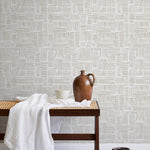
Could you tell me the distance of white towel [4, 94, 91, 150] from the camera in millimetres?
2156

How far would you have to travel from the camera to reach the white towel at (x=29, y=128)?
7.07ft

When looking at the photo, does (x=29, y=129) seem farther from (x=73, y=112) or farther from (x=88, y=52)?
(x=88, y=52)

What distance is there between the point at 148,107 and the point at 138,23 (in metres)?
0.87

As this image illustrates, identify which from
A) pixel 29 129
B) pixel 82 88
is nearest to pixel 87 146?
pixel 82 88

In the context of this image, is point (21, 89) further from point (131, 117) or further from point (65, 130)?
point (131, 117)

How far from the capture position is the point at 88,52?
2836mm

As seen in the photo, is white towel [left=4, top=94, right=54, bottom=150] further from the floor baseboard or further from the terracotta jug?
the floor baseboard

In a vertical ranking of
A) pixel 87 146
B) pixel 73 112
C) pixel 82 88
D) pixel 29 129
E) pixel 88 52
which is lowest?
pixel 87 146

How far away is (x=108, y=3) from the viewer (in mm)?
2824

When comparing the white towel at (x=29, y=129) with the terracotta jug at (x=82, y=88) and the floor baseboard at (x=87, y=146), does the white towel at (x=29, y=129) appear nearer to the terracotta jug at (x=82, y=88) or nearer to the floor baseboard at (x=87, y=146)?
the terracotta jug at (x=82, y=88)

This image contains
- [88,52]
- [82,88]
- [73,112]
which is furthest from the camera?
[88,52]

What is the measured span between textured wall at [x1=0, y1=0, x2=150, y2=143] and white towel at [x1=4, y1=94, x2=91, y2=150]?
0.68m

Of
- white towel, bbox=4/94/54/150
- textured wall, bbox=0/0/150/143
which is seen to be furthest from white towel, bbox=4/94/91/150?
textured wall, bbox=0/0/150/143

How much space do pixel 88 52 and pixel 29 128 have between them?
1044mm
